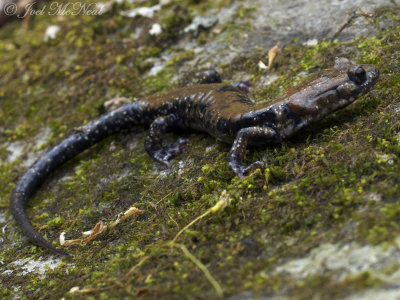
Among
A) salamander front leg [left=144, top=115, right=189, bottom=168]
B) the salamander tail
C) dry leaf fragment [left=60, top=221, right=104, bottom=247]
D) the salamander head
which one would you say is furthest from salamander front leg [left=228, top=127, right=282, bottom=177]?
the salamander tail

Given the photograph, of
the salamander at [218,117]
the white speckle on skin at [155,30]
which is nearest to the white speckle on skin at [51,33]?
the white speckle on skin at [155,30]

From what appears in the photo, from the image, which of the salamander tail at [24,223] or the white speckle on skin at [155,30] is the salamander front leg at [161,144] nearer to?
the salamander tail at [24,223]

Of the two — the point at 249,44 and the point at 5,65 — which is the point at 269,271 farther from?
the point at 5,65

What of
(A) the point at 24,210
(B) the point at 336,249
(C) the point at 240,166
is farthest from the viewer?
(A) the point at 24,210

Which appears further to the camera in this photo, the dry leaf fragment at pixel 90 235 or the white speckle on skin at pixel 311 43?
the white speckle on skin at pixel 311 43

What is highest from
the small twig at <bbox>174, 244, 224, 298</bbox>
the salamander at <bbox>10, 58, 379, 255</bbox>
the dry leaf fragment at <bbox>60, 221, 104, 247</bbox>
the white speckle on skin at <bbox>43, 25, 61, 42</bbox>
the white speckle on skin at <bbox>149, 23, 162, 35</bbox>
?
the white speckle on skin at <bbox>43, 25, 61, 42</bbox>

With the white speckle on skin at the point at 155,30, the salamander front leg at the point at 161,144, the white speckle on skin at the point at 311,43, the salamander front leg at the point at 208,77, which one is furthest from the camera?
the white speckle on skin at the point at 155,30

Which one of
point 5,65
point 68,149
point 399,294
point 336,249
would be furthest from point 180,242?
point 5,65

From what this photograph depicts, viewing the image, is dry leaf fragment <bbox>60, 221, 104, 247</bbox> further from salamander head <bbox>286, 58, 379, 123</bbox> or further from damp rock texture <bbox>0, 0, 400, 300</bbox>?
salamander head <bbox>286, 58, 379, 123</bbox>
